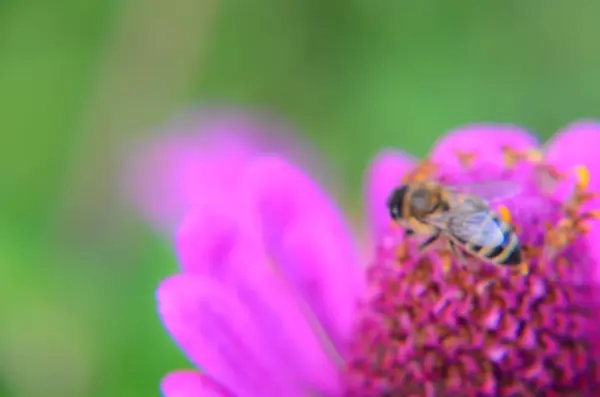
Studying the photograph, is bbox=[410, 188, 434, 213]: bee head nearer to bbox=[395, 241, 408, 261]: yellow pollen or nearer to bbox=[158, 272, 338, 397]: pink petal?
bbox=[395, 241, 408, 261]: yellow pollen

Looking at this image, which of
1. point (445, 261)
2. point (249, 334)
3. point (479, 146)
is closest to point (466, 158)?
point (479, 146)

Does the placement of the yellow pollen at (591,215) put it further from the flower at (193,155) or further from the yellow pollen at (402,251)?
the flower at (193,155)

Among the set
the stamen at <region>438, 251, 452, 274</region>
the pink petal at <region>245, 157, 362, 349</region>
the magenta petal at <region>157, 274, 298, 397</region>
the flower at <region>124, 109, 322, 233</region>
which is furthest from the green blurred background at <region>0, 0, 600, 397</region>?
the stamen at <region>438, 251, 452, 274</region>

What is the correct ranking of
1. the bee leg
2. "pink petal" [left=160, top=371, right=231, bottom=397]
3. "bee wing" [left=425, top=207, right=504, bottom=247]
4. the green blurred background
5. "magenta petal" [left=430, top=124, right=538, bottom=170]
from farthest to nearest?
the green blurred background → "magenta petal" [left=430, top=124, right=538, bottom=170] → the bee leg → "bee wing" [left=425, top=207, right=504, bottom=247] → "pink petal" [left=160, top=371, right=231, bottom=397]

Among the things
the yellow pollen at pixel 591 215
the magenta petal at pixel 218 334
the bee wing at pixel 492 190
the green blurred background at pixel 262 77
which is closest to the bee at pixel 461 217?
the bee wing at pixel 492 190

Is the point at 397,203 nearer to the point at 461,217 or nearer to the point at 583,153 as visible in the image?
the point at 461,217

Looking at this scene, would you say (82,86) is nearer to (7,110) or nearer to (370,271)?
(7,110)
